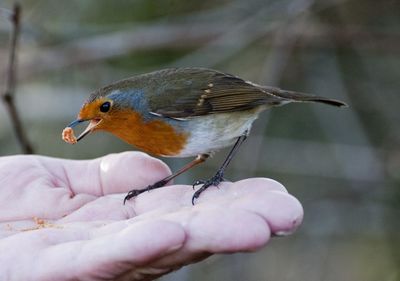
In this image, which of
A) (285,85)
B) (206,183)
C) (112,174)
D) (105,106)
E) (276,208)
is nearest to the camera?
(276,208)

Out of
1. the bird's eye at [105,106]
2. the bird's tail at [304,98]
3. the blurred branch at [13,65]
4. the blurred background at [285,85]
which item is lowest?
the blurred background at [285,85]

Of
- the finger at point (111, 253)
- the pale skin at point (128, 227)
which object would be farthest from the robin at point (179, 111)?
the finger at point (111, 253)

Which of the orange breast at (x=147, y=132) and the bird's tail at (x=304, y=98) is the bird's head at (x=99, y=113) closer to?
the orange breast at (x=147, y=132)

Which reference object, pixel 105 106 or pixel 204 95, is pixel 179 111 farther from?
pixel 105 106

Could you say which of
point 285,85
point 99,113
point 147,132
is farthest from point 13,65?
point 285,85

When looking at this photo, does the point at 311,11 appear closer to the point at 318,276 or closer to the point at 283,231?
the point at 318,276

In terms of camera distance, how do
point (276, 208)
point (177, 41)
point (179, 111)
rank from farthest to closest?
point (177, 41)
point (179, 111)
point (276, 208)

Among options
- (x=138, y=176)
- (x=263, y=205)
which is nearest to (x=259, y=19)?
(x=138, y=176)
